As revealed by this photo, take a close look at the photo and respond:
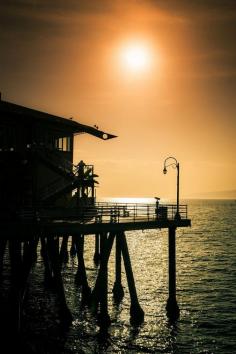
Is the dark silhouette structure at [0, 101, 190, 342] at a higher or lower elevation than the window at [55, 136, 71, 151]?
lower

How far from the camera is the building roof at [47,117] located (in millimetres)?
22703

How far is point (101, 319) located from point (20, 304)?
18.0 feet

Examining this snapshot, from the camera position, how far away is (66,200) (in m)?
25.2

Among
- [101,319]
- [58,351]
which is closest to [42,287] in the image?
[101,319]

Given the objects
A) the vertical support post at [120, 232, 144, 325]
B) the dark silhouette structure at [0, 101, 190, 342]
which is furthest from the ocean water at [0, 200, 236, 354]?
the dark silhouette structure at [0, 101, 190, 342]

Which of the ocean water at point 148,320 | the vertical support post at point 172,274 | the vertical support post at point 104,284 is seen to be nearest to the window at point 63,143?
the vertical support post at point 104,284

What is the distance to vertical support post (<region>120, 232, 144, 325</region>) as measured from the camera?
2339 centimetres

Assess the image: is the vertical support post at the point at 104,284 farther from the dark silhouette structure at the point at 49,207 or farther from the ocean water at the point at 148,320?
the ocean water at the point at 148,320

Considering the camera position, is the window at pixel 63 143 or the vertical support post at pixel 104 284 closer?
the vertical support post at pixel 104 284

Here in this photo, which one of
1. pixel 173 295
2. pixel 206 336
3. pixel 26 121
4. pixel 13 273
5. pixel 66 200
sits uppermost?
pixel 26 121

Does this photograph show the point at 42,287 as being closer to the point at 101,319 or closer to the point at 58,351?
the point at 101,319

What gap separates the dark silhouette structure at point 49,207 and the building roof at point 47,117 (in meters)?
0.06

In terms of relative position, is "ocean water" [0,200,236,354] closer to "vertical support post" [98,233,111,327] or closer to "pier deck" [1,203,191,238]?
"vertical support post" [98,233,111,327]

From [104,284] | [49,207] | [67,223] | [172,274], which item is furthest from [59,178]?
[172,274]
